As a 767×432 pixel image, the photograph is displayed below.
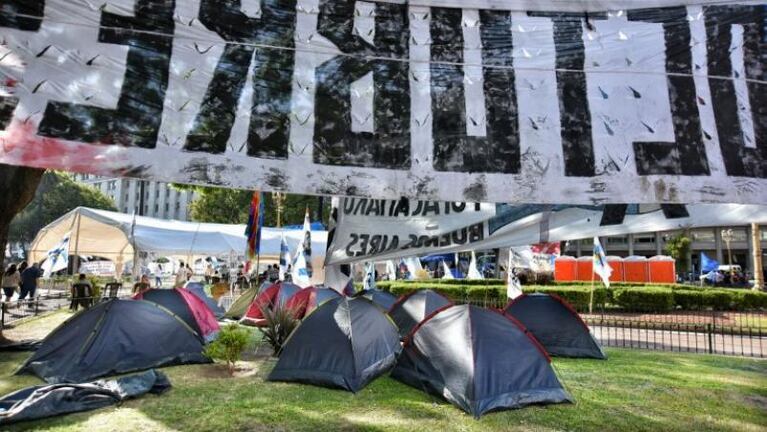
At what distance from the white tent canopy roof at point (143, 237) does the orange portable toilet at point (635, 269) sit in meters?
19.6

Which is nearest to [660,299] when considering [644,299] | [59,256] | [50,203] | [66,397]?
[644,299]

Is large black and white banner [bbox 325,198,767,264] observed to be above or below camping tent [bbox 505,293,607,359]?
above

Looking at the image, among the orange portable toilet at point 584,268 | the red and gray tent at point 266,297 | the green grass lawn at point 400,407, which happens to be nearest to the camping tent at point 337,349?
the green grass lawn at point 400,407

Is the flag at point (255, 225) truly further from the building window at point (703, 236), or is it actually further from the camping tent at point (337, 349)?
the building window at point (703, 236)

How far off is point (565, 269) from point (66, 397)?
31.8 m

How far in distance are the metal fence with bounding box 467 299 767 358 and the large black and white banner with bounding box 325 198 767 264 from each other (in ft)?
30.9

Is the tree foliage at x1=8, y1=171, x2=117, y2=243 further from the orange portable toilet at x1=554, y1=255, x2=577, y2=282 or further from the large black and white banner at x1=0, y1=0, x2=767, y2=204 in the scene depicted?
the large black and white banner at x1=0, y1=0, x2=767, y2=204

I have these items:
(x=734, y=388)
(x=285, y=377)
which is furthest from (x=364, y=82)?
(x=734, y=388)

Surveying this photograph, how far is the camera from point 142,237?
19.5 m

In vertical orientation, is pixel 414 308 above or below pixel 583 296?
above

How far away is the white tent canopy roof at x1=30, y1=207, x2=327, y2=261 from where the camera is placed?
1908 centimetres

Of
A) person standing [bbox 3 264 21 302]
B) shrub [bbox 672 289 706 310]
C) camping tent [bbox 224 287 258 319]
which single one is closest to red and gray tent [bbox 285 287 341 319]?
camping tent [bbox 224 287 258 319]

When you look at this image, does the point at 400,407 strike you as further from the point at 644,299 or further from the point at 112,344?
the point at 644,299

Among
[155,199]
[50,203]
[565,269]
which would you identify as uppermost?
[155,199]
